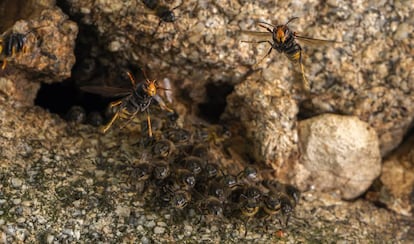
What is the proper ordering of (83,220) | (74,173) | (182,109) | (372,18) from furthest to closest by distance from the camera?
1. (182,109)
2. (372,18)
3. (74,173)
4. (83,220)

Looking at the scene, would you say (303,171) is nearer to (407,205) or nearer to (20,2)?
(407,205)

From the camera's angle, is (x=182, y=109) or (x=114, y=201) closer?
(x=114, y=201)

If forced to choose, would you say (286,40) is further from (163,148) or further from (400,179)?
(400,179)

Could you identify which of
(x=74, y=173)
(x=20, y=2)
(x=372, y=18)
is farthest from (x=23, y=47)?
(x=372, y=18)

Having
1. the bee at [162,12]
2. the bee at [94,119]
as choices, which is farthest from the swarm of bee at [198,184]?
the bee at [162,12]

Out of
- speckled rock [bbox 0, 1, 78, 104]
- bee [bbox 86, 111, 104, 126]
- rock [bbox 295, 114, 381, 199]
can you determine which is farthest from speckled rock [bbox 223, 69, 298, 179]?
speckled rock [bbox 0, 1, 78, 104]

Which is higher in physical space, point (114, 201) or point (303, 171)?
point (303, 171)

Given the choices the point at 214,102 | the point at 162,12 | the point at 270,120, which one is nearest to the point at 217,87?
the point at 214,102

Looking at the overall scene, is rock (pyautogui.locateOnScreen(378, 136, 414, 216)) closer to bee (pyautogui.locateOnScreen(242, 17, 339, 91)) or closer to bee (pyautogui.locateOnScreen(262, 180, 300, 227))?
bee (pyautogui.locateOnScreen(262, 180, 300, 227))
